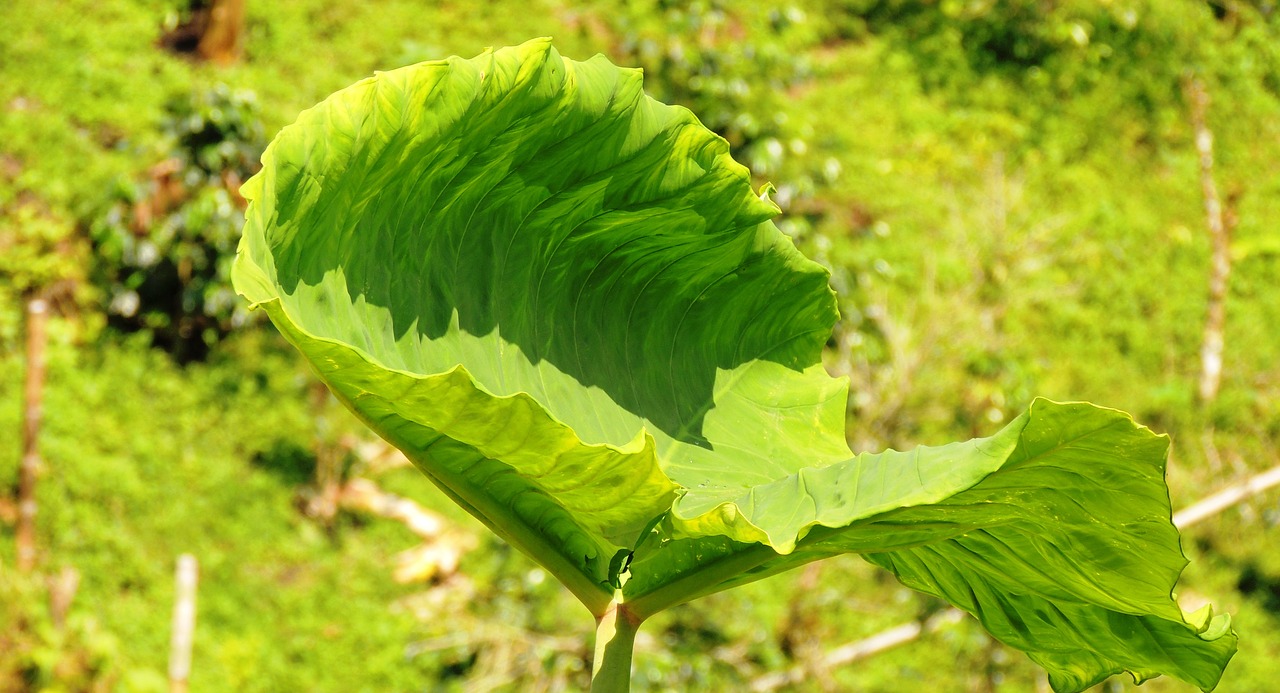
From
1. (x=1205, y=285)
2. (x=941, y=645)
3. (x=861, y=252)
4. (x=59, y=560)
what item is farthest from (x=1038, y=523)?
(x=1205, y=285)

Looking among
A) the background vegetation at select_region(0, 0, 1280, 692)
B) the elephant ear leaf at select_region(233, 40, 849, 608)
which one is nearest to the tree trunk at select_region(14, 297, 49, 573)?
the background vegetation at select_region(0, 0, 1280, 692)

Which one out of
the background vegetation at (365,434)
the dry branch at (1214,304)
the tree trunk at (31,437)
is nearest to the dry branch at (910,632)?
the background vegetation at (365,434)

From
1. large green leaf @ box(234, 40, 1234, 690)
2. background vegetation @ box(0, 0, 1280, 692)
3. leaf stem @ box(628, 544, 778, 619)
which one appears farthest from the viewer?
background vegetation @ box(0, 0, 1280, 692)

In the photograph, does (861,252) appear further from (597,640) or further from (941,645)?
(597,640)

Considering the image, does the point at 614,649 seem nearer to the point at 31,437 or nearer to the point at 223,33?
the point at 31,437

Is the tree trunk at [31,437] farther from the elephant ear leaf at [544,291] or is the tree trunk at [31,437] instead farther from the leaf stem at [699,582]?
the leaf stem at [699,582]

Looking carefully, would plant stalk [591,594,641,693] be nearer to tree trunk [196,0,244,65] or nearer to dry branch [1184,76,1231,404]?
tree trunk [196,0,244,65]
